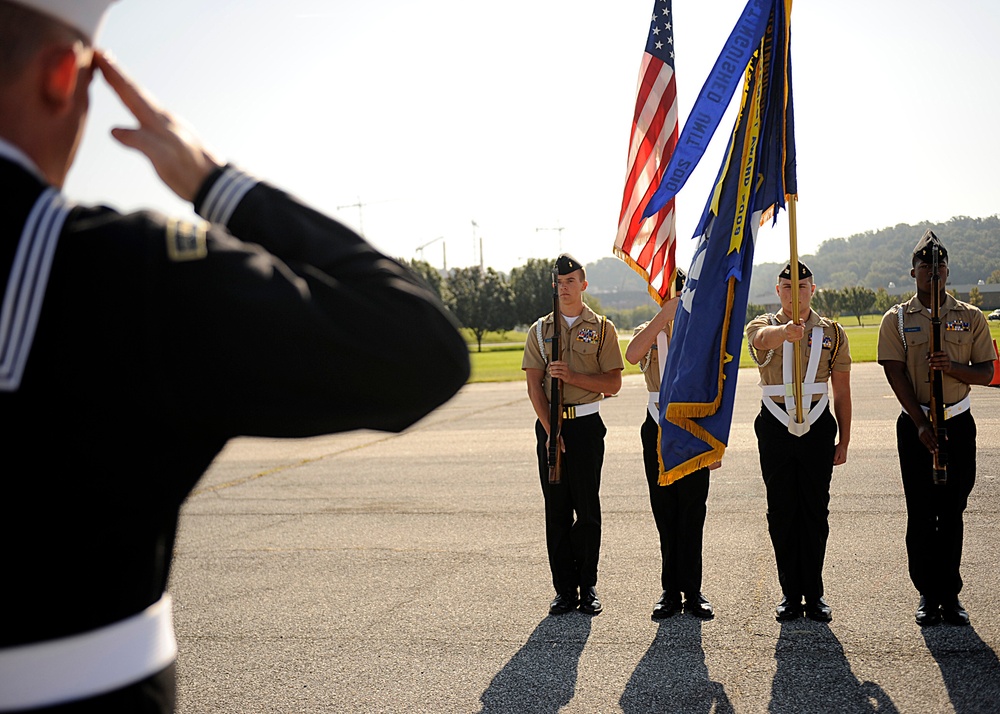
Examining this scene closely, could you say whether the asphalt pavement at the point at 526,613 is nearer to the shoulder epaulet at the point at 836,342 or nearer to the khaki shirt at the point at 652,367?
the khaki shirt at the point at 652,367

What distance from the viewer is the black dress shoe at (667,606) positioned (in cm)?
554

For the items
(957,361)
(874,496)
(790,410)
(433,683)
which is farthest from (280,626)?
(874,496)

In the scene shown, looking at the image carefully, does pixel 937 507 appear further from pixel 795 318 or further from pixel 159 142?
pixel 159 142

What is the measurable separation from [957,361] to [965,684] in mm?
2071

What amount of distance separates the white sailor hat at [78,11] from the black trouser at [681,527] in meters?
4.94

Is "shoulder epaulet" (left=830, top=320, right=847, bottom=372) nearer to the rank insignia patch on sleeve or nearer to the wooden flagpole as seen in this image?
the wooden flagpole

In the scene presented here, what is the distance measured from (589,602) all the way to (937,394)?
2.43 m

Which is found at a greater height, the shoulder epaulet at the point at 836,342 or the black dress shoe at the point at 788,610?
the shoulder epaulet at the point at 836,342

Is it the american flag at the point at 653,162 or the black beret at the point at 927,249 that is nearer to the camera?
the black beret at the point at 927,249

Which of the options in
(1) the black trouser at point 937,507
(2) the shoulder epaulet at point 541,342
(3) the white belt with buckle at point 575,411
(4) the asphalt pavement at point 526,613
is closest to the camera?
(4) the asphalt pavement at point 526,613

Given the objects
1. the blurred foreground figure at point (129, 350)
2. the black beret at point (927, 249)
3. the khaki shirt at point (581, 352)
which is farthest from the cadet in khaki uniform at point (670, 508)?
the blurred foreground figure at point (129, 350)

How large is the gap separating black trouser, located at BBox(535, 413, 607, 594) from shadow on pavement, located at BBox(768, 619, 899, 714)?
1.31 meters

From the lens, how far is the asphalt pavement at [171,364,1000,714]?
4.45 m

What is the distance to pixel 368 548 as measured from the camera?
7.47 meters
